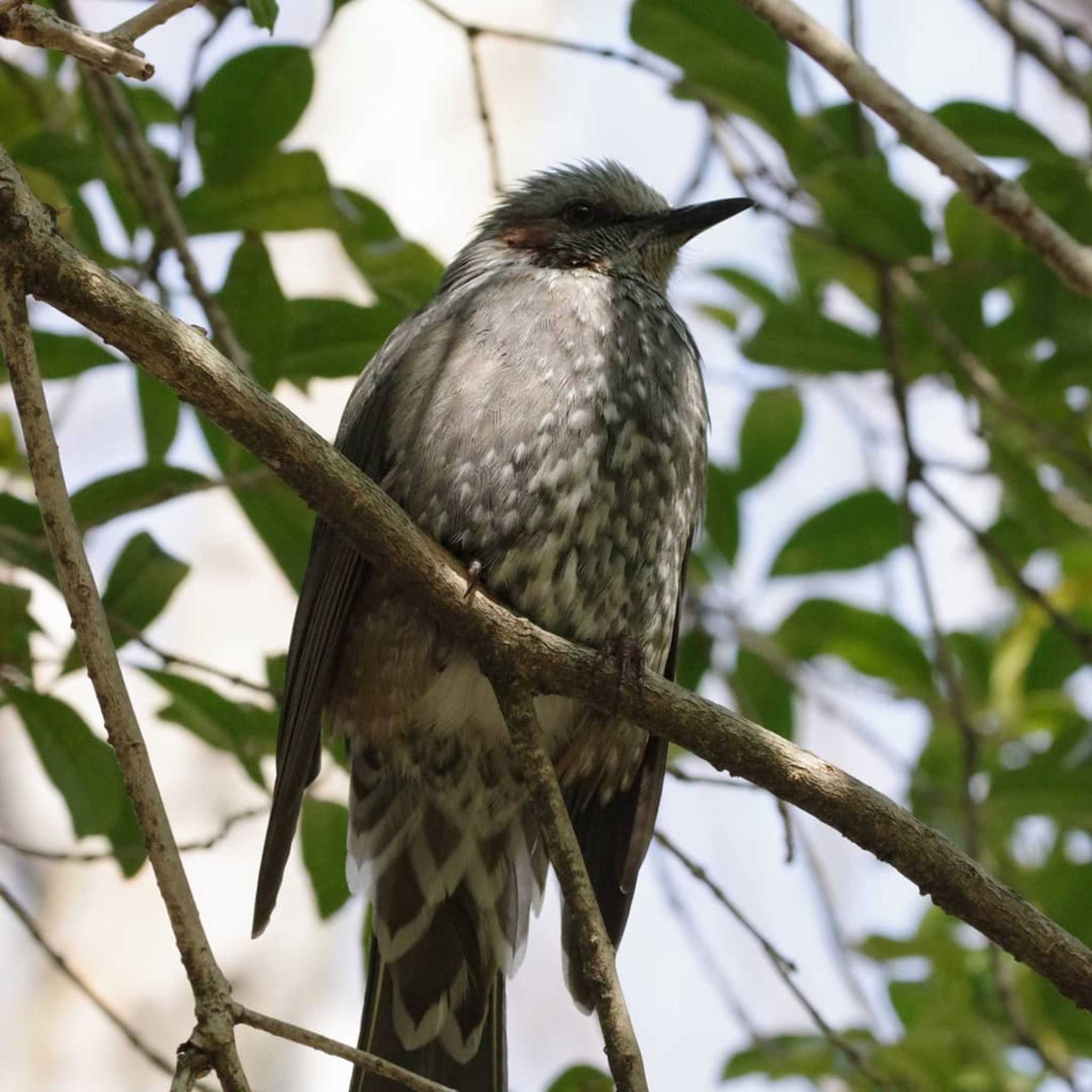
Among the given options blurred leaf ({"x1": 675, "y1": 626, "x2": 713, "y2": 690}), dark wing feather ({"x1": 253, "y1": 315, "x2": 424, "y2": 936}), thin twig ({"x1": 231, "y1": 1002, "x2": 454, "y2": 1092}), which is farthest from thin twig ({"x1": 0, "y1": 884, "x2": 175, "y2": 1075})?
blurred leaf ({"x1": 675, "y1": 626, "x2": 713, "y2": 690})

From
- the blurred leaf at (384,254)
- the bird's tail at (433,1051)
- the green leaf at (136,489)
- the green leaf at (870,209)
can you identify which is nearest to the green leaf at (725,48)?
the green leaf at (870,209)

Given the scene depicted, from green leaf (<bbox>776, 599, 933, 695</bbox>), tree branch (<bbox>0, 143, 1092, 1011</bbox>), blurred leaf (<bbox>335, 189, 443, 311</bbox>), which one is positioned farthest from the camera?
green leaf (<bbox>776, 599, 933, 695</bbox>)

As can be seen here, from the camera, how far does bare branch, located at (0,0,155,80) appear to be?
2.11 meters

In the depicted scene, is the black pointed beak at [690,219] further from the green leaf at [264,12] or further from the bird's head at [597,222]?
the green leaf at [264,12]

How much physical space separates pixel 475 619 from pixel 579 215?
178 cm

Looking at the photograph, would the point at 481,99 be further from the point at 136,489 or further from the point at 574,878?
the point at 574,878

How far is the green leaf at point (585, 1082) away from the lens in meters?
3.21

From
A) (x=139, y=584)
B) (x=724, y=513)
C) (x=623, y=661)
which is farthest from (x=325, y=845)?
(x=724, y=513)

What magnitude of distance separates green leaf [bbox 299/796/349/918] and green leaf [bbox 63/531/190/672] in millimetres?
612

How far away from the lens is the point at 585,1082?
10.5 feet

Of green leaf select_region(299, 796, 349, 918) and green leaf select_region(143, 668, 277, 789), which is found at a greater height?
green leaf select_region(143, 668, 277, 789)

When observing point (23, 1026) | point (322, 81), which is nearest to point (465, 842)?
point (23, 1026)

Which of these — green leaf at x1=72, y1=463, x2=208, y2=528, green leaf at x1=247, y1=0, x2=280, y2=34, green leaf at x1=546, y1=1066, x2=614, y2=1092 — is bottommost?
green leaf at x1=546, y1=1066, x2=614, y2=1092

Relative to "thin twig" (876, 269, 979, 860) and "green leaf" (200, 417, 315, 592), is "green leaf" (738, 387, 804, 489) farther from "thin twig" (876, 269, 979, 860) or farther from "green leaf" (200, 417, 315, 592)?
"green leaf" (200, 417, 315, 592)
